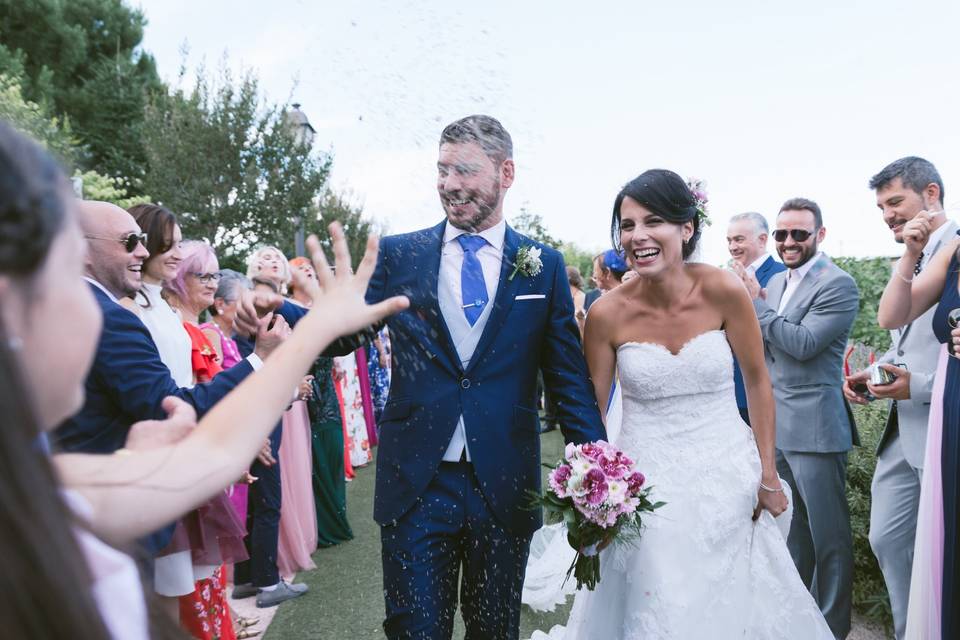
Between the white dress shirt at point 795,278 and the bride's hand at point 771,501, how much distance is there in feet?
5.49

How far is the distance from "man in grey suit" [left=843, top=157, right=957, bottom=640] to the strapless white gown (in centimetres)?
80

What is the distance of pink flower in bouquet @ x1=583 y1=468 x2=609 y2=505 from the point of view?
276 centimetres

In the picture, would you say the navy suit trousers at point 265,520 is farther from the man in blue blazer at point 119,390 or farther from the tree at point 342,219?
the tree at point 342,219

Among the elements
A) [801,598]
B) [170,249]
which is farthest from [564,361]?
[170,249]

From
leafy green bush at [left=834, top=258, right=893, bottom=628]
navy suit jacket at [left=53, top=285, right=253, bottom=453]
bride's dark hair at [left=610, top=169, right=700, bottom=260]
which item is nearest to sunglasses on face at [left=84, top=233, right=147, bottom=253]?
navy suit jacket at [left=53, top=285, right=253, bottom=453]

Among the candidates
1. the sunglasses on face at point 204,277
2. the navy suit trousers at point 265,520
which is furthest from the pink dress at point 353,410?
the sunglasses on face at point 204,277

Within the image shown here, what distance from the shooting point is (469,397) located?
294 cm

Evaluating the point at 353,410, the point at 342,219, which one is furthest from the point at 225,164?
the point at 353,410

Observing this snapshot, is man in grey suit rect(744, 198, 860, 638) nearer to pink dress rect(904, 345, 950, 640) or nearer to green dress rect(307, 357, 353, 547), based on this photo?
pink dress rect(904, 345, 950, 640)

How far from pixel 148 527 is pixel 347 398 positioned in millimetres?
7730

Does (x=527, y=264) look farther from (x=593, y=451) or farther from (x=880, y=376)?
(x=880, y=376)

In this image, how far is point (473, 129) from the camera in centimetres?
307

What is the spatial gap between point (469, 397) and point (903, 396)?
235cm

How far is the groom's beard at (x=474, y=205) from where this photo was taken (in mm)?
3070
